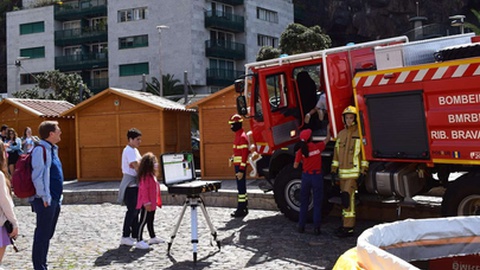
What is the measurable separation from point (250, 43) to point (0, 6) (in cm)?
3582

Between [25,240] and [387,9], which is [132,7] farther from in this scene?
[25,240]

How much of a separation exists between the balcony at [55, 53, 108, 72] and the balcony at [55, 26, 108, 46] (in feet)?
5.34

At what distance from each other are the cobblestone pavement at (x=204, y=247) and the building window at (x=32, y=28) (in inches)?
2180

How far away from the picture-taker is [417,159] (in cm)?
827

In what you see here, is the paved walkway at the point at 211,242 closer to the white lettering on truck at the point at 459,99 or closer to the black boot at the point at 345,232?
the black boot at the point at 345,232

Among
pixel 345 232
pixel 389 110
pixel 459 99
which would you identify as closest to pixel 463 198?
pixel 459 99

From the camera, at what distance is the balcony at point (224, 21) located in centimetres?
5359

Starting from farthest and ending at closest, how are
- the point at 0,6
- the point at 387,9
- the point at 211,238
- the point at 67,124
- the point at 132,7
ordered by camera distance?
1. the point at 0,6
2. the point at 387,9
3. the point at 132,7
4. the point at 67,124
5. the point at 211,238

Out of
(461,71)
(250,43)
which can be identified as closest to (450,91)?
(461,71)

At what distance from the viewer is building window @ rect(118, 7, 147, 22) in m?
55.4

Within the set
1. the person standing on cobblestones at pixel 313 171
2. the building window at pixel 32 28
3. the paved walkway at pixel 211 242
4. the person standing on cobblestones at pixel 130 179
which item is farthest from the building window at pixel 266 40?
the person standing on cobblestones at pixel 130 179

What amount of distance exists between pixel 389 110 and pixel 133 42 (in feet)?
164

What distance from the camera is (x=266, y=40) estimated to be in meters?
59.6

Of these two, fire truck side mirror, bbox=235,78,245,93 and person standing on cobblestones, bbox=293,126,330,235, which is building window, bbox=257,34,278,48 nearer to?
fire truck side mirror, bbox=235,78,245,93
